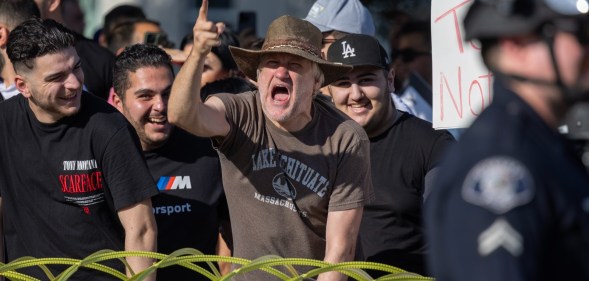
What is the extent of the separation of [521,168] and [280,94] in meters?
2.58

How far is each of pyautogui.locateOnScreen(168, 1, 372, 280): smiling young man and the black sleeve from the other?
43 centimetres

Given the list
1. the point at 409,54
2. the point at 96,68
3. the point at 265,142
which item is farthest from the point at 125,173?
the point at 409,54

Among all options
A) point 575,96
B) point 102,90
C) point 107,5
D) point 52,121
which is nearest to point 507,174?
point 575,96

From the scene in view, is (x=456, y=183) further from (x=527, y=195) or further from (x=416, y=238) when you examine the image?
(x=416, y=238)

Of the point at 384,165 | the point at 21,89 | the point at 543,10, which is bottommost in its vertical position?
the point at 384,165

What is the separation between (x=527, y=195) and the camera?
2.35 metres

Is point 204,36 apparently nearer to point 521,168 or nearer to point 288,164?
point 288,164

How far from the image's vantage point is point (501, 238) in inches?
91.7

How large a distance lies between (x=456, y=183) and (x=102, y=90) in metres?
5.38

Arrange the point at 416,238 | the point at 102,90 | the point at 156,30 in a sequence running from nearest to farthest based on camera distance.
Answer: the point at 416,238 < the point at 102,90 < the point at 156,30

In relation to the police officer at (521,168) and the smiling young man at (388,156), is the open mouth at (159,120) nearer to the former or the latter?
the smiling young man at (388,156)

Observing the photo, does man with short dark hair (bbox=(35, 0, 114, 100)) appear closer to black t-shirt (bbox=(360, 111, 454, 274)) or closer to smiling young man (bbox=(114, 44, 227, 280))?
smiling young man (bbox=(114, 44, 227, 280))

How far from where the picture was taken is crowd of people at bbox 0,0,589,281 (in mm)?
2479

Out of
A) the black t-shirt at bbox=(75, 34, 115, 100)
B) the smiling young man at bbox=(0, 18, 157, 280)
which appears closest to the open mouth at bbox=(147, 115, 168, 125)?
the smiling young man at bbox=(0, 18, 157, 280)
